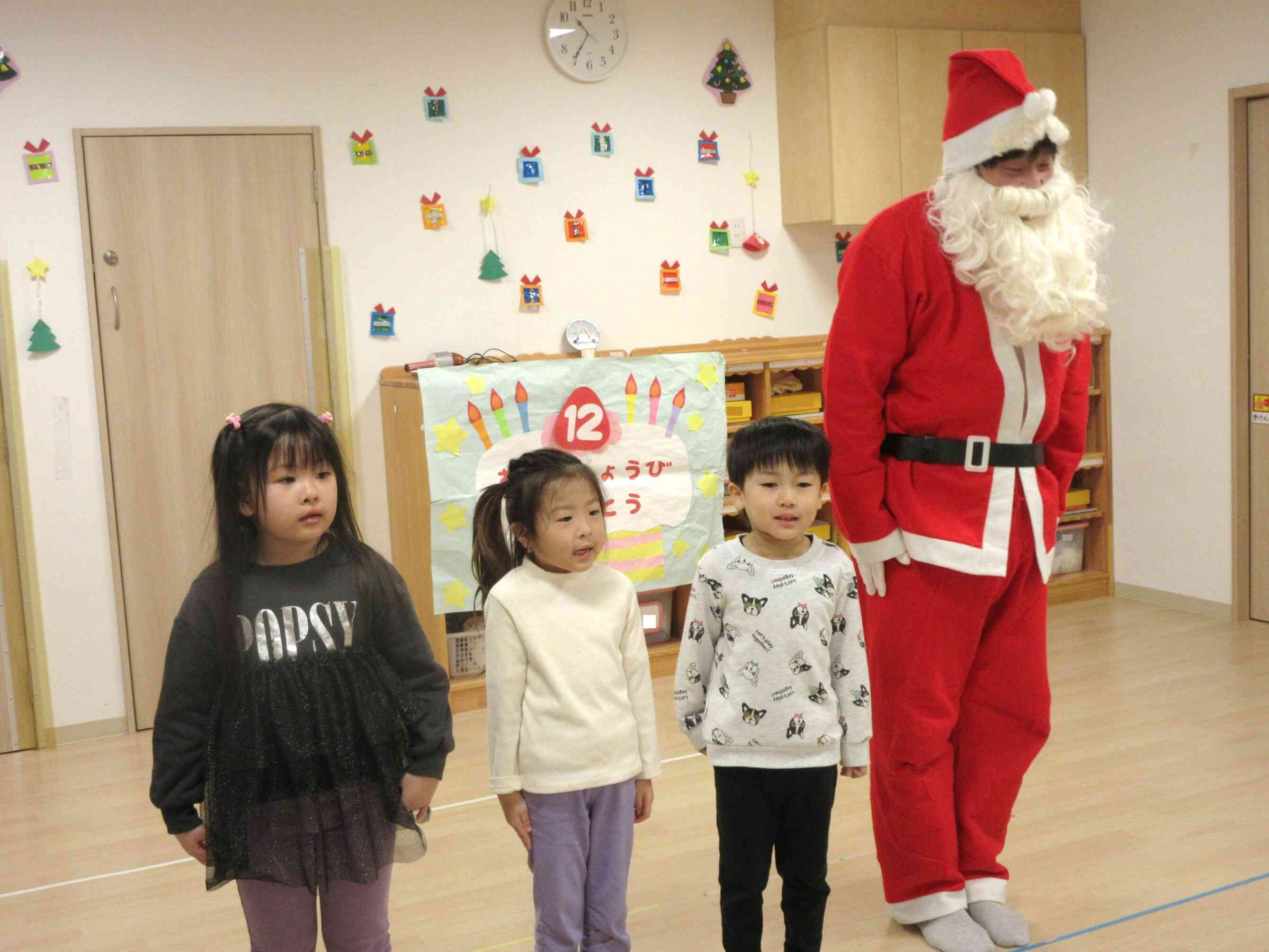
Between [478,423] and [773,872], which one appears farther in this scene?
[478,423]

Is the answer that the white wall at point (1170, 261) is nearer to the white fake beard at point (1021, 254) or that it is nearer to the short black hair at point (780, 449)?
the white fake beard at point (1021, 254)

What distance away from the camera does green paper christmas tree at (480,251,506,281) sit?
437 centimetres

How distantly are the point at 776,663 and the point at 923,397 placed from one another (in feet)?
1.91

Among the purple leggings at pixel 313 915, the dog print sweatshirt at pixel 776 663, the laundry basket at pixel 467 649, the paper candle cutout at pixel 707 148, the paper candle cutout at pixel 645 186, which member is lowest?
the laundry basket at pixel 467 649

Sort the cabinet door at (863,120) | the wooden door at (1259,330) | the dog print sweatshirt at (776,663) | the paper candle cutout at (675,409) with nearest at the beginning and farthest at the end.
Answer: the dog print sweatshirt at (776,663), the paper candle cutout at (675,409), the wooden door at (1259,330), the cabinet door at (863,120)

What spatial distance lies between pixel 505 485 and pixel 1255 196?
3627 millimetres

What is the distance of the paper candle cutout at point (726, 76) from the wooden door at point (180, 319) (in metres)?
1.49

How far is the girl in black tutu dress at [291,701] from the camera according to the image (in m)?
1.73

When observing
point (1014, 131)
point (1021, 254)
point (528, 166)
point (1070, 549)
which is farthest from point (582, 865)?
point (1070, 549)

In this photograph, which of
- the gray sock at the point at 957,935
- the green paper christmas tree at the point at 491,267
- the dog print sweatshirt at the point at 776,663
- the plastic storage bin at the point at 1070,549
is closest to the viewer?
the dog print sweatshirt at the point at 776,663

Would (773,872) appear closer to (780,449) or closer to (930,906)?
(930,906)

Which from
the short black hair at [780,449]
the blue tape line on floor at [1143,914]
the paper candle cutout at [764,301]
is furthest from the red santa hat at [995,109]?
the paper candle cutout at [764,301]

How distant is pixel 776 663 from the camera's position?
6.63ft

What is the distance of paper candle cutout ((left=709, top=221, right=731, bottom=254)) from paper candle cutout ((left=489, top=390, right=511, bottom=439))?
4.17 ft
